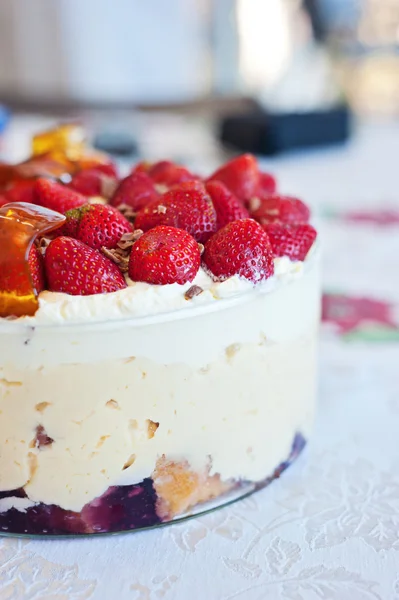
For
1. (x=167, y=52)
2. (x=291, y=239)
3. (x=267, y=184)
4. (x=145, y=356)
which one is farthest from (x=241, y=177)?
(x=167, y=52)

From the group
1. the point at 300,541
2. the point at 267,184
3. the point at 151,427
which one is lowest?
the point at 300,541

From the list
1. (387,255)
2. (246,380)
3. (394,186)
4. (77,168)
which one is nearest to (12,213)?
(246,380)

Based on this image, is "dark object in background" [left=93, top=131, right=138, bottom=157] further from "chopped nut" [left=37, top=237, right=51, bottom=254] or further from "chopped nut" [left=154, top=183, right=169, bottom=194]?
"chopped nut" [left=37, top=237, right=51, bottom=254]

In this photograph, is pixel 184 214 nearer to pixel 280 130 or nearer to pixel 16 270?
pixel 16 270

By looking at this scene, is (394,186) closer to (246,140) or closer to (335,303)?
(246,140)

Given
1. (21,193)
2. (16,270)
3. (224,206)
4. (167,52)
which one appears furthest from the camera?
(167,52)

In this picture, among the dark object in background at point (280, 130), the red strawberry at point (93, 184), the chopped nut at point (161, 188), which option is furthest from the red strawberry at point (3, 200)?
the dark object in background at point (280, 130)
